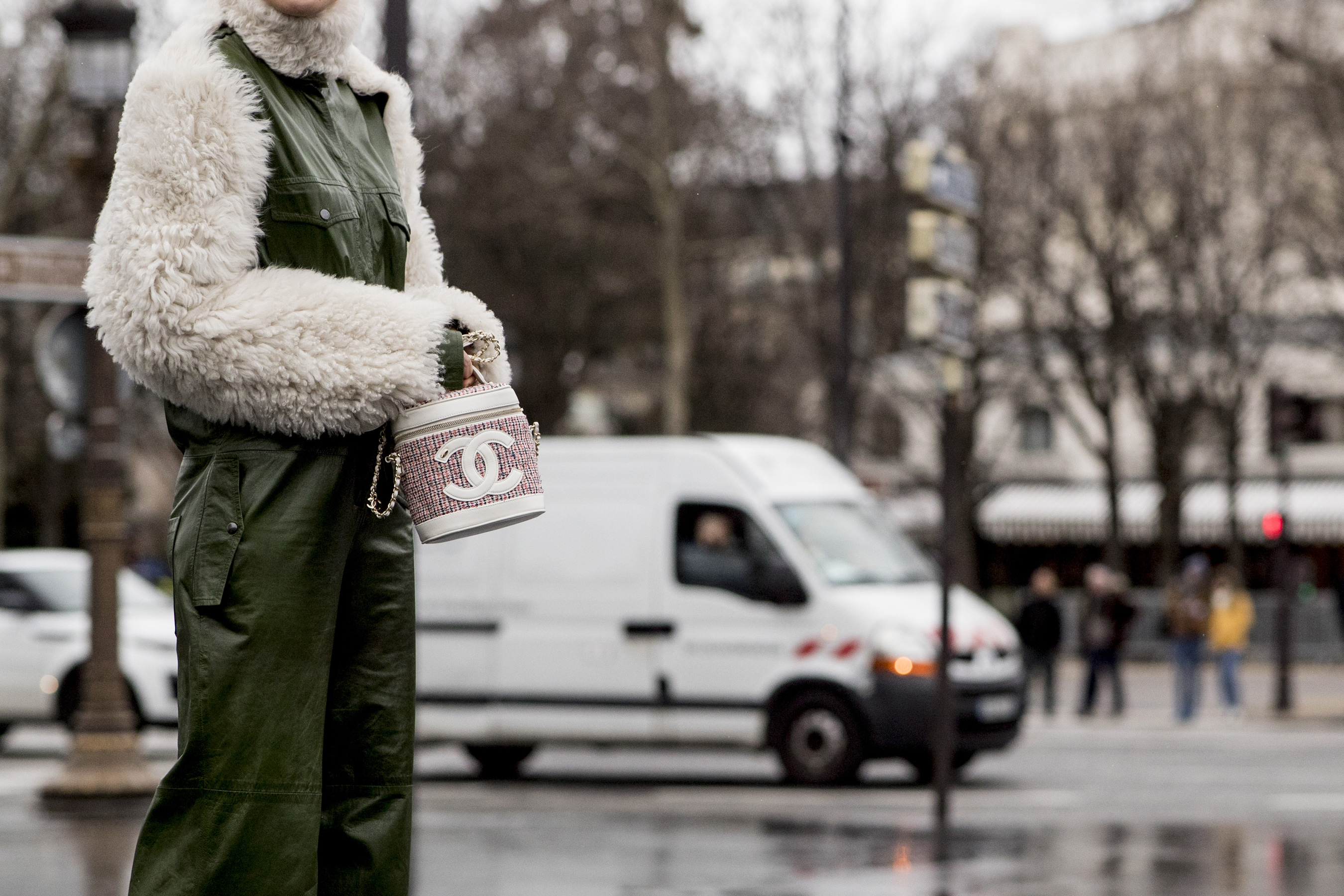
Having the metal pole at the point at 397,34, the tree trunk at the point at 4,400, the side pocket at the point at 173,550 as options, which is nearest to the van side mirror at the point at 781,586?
the metal pole at the point at 397,34

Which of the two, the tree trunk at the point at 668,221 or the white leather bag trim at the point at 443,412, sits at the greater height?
the tree trunk at the point at 668,221

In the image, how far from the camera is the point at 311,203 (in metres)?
3.12

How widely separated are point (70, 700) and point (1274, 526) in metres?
13.2

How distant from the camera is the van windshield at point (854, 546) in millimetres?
13758

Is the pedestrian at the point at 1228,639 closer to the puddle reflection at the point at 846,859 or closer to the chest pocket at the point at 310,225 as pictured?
the puddle reflection at the point at 846,859

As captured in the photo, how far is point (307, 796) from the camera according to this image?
2998mm

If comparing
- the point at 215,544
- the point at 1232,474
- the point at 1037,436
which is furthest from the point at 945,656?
the point at 1037,436

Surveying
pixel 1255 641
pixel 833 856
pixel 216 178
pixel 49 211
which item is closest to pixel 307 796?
pixel 216 178

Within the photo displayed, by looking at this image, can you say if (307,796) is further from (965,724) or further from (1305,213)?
(1305,213)

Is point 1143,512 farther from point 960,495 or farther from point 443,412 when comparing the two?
point 443,412

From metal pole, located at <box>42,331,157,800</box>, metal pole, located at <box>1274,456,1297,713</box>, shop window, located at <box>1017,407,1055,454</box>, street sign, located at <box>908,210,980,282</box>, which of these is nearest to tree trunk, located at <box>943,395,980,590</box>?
street sign, located at <box>908,210,980,282</box>

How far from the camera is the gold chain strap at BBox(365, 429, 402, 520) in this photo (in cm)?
311

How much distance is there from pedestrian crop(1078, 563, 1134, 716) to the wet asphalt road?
463 cm

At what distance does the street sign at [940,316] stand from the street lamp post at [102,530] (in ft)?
15.8
